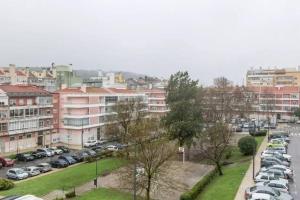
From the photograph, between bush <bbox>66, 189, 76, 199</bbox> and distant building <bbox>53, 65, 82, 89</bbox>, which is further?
distant building <bbox>53, 65, 82, 89</bbox>

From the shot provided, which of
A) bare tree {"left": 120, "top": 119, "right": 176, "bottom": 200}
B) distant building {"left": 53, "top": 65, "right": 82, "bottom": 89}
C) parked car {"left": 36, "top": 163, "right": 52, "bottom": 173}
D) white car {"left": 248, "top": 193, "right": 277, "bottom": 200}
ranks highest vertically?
distant building {"left": 53, "top": 65, "right": 82, "bottom": 89}

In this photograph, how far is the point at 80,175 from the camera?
5278 cm

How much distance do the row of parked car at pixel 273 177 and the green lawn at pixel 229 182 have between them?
2.29 metres

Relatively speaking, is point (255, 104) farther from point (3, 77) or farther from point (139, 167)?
point (139, 167)

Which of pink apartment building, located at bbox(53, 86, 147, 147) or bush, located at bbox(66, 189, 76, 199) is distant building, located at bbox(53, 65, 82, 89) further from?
bush, located at bbox(66, 189, 76, 199)

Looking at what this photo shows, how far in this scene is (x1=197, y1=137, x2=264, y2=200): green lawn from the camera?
4184 centimetres

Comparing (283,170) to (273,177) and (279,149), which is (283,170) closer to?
(273,177)

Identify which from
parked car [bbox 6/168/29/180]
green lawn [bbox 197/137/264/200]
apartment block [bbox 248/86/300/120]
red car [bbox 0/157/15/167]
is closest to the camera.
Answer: green lawn [bbox 197/137/264/200]

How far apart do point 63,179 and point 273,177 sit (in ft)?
81.5

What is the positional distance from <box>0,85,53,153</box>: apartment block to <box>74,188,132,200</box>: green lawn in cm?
2973

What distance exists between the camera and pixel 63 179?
5047 cm

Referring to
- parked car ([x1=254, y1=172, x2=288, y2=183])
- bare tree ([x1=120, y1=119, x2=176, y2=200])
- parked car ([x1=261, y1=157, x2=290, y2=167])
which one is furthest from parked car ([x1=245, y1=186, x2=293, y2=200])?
parked car ([x1=261, y1=157, x2=290, y2=167])

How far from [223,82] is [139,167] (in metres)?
89.0

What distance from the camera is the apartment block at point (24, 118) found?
225 feet
